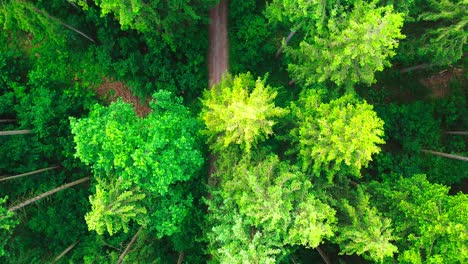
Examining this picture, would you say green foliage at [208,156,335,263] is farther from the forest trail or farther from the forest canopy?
the forest trail

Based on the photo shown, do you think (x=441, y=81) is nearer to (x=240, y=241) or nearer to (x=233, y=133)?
(x=233, y=133)

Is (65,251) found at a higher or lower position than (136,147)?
lower

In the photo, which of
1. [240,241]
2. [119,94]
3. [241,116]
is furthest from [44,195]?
[241,116]

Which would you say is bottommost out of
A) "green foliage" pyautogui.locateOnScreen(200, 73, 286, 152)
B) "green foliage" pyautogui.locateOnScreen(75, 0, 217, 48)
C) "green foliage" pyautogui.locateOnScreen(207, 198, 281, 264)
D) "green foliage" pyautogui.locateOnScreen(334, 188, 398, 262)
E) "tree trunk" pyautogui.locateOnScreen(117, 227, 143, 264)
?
"tree trunk" pyautogui.locateOnScreen(117, 227, 143, 264)

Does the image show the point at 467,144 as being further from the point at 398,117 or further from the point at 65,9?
the point at 65,9

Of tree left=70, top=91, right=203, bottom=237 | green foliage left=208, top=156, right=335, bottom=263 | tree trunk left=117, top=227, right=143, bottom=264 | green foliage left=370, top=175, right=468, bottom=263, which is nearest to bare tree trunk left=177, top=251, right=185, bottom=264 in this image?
tree trunk left=117, top=227, right=143, bottom=264

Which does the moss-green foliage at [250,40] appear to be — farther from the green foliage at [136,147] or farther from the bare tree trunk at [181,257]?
the bare tree trunk at [181,257]
